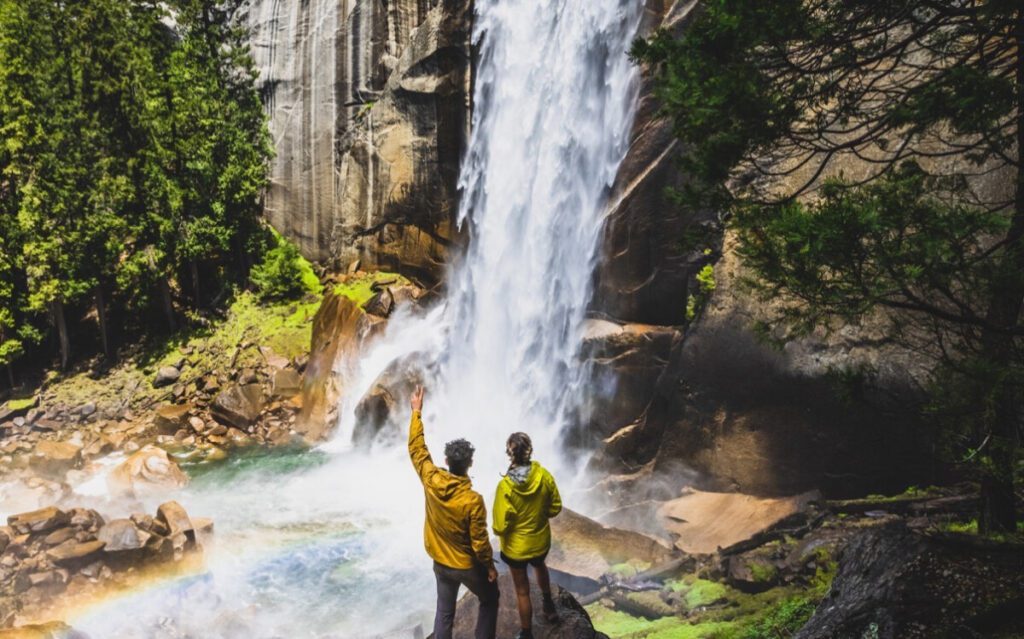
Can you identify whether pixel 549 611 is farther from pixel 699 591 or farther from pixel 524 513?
pixel 699 591

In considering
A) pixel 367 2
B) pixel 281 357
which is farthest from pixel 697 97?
pixel 367 2

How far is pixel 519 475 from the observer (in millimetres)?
5355

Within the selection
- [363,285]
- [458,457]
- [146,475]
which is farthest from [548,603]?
[363,285]

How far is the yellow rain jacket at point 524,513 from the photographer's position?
17.6ft

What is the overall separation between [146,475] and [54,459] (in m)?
3.03

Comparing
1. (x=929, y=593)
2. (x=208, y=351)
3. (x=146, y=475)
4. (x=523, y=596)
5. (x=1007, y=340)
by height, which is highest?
(x=1007, y=340)

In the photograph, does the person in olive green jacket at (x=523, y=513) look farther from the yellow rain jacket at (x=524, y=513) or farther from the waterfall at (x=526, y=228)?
the waterfall at (x=526, y=228)

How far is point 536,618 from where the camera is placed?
5.90 meters

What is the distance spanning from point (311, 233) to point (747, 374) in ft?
74.5

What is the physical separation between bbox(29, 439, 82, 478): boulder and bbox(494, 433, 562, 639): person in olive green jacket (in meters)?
16.7

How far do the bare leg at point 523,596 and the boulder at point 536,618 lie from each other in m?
Answer: 0.30

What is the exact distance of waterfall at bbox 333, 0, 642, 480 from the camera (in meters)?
15.7

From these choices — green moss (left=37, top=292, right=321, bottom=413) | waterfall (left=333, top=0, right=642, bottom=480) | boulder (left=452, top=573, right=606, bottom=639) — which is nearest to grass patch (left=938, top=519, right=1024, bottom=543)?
boulder (left=452, top=573, right=606, bottom=639)

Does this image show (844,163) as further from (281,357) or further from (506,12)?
(281,357)
